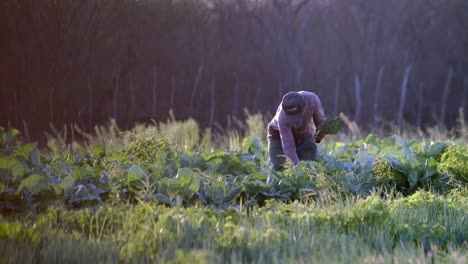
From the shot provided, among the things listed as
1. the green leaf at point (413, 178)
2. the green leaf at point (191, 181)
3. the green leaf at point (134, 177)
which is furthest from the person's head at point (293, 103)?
the green leaf at point (134, 177)

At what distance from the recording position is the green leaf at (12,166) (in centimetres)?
593

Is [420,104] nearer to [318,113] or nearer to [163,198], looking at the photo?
[318,113]

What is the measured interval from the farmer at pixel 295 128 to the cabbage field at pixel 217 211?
0.29 meters

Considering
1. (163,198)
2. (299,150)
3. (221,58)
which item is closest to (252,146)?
(299,150)

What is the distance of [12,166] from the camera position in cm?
596

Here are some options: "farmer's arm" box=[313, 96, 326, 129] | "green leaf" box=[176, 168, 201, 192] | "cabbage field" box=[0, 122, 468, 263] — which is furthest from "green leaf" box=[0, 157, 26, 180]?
"farmer's arm" box=[313, 96, 326, 129]

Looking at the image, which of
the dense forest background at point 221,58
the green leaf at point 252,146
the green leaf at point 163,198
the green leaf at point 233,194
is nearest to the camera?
the green leaf at point 163,198

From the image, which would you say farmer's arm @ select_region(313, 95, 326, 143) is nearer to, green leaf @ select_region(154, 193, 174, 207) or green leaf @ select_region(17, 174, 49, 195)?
green leaf @ select_region(154, 193, 174, 207)

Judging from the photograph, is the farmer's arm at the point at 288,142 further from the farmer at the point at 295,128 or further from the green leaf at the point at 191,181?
the green leaf at the point at 191,181

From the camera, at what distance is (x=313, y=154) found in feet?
27.3

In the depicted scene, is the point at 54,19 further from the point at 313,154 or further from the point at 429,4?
the point at 429,4

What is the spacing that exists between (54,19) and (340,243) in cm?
1190

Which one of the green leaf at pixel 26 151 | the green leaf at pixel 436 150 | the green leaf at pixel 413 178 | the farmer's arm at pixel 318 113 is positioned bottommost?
the green leaf at pixel 413 178

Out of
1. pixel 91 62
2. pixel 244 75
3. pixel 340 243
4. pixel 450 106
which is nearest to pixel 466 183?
pixel 340 243
